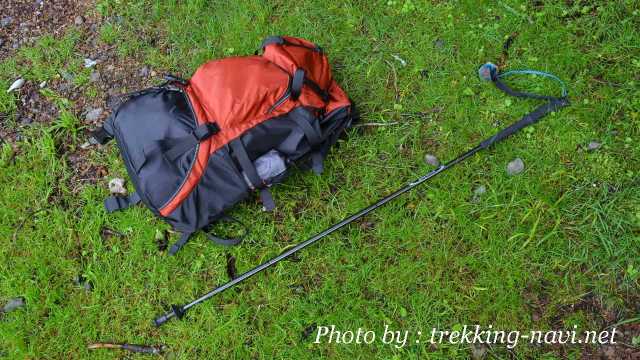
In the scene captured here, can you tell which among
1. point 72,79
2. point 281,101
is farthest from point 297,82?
point 72,79

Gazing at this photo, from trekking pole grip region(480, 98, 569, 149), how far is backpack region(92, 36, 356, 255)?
105 centimetres

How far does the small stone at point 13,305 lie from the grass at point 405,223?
58mm

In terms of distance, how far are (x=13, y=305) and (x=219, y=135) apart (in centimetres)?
187

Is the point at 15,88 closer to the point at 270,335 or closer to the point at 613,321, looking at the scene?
the point at 270,335

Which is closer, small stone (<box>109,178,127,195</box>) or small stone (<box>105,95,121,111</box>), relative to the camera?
small stone (<box>109,178,127,195</box>)

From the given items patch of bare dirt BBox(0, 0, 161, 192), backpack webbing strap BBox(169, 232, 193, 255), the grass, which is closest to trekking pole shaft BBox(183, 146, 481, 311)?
the grass

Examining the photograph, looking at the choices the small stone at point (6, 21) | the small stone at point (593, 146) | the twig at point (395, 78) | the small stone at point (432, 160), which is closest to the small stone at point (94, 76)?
the small stone at point (6, 21)

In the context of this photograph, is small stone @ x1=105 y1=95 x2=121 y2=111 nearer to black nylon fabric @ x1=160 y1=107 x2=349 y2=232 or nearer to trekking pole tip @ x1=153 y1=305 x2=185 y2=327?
black nylon fabric @ x1=160 y1=107 x2=349 y2=232

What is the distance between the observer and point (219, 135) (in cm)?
293

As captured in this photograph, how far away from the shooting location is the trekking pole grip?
317 centimetres

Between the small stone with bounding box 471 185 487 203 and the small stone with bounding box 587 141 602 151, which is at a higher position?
the small stone with bounding box 587 141 602 151

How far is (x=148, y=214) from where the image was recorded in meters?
3.36

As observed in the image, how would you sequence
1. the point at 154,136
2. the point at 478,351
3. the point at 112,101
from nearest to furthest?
the point at 478,351 < the point at 154,136 < the point at 112,101

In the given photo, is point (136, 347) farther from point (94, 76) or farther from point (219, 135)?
point (94, 76)
